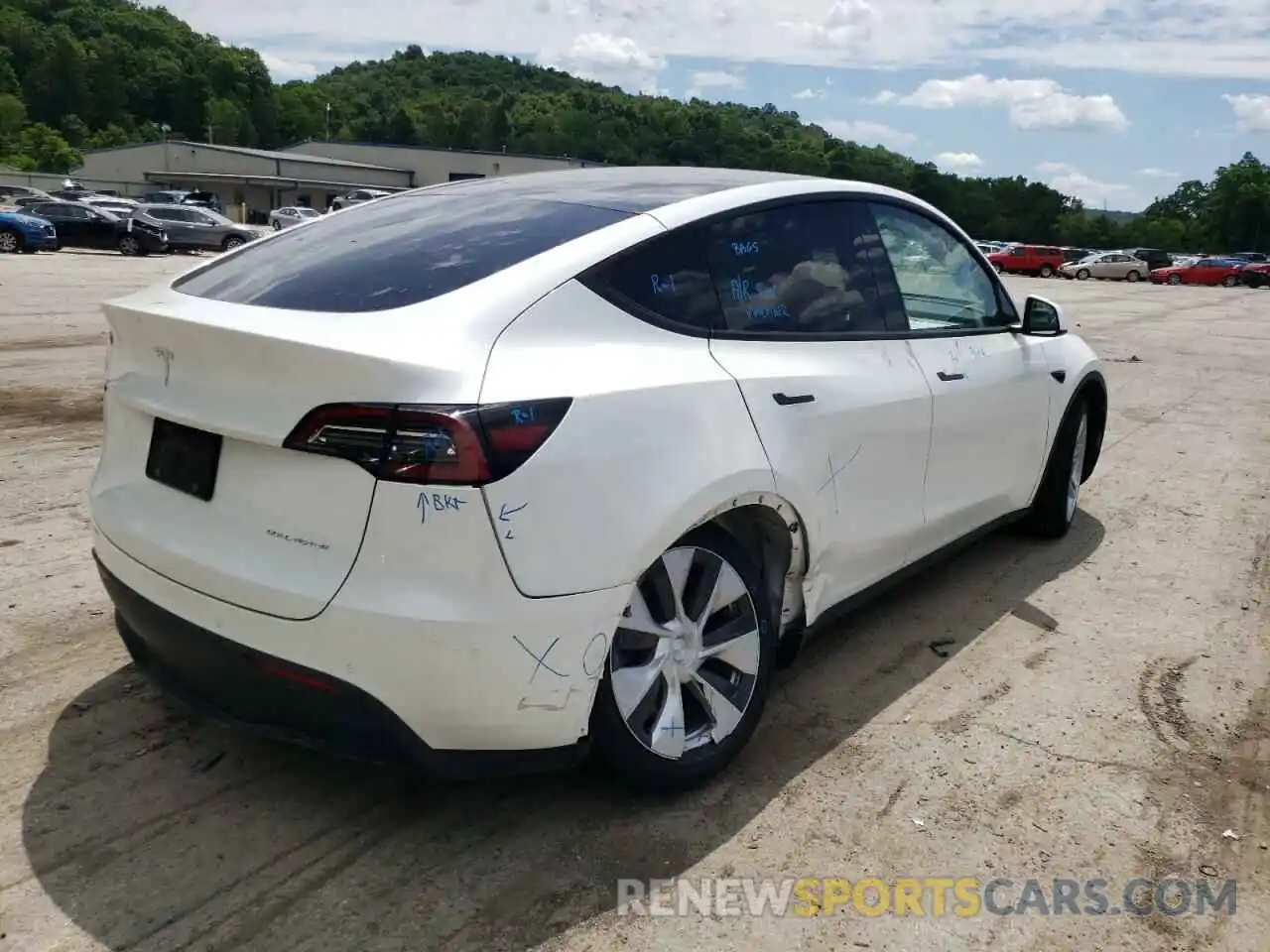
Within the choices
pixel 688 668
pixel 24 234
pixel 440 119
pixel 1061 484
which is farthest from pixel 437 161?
pixel 688 668

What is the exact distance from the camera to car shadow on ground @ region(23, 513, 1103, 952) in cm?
257

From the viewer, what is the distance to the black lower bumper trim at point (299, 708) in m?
2.60

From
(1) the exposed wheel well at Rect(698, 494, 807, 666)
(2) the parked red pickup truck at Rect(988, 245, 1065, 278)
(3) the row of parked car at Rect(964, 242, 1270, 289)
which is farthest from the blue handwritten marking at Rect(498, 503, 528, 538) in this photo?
(2) the parked red pickup truck at Rect(988, 245, 1065, 278)

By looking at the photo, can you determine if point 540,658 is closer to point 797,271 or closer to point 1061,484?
point 797,271

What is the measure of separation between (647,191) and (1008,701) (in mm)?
2154

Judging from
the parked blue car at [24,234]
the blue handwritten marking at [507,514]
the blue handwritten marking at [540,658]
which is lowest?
the parked blue car at [24,234]

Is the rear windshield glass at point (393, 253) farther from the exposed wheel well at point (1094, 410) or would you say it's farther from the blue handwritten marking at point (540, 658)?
the exposed wheel well at point (1094, 410)

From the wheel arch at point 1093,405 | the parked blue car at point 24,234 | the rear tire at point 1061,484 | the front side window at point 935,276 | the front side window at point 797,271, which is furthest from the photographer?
the parked blue car at point 24,234

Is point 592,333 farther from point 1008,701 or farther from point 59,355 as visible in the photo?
point 59,355

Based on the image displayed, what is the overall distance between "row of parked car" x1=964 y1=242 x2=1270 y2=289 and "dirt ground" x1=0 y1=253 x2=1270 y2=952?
52.7 m

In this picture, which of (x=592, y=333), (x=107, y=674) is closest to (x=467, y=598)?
(x=592, y=333)

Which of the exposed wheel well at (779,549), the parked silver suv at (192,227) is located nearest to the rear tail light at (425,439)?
the exposed wheel well at (779,549)

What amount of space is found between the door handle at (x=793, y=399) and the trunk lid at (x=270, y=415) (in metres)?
0.95

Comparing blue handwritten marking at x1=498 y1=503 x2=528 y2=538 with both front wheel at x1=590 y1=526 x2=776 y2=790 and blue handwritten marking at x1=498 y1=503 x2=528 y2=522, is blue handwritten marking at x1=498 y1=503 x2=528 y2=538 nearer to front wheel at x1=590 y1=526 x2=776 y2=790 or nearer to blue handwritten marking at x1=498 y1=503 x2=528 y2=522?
blue handwritten marking at x1=498 y1=503 x2=528 y2=522
